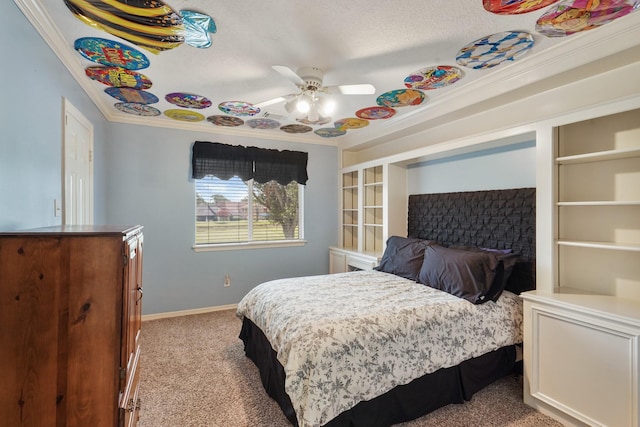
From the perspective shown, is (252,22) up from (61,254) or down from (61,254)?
up

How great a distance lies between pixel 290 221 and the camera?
4742 mm

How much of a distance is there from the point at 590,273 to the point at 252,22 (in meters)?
2.91

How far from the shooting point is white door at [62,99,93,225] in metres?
2.26

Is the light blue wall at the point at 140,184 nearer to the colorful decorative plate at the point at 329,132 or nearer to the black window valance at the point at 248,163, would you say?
the black window valance at the point at 248,163

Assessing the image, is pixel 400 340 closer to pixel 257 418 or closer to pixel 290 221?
pixel 257 418

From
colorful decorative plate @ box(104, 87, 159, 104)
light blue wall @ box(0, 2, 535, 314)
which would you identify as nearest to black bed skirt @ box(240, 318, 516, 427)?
light blue wall @ box(0, 2, 535, 314)

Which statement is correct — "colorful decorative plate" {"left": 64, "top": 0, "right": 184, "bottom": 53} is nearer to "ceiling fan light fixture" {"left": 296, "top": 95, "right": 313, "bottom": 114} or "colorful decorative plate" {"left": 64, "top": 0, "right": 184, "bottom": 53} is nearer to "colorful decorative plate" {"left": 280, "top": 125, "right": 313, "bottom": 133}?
"ceiling fan light fixture" {"left": 296, "top": 95, "right": 313, "bottom": 114}

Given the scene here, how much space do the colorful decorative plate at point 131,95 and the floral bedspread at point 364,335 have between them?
2.21 meters

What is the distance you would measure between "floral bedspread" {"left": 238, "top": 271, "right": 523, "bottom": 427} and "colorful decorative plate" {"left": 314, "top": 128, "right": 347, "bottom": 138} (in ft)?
7.83

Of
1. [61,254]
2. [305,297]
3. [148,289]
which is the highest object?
[61,254]

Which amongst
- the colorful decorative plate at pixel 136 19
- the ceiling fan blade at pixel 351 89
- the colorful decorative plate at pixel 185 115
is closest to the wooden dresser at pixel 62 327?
the colorful decorative plate at pixel 136 19

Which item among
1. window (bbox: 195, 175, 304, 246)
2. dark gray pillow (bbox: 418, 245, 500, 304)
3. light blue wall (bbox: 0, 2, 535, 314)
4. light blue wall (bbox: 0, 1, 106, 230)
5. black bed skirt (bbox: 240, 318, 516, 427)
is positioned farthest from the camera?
window (bbox: 195, 175, 304, 246)

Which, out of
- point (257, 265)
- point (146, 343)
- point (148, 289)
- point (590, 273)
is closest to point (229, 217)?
point (257, 265)

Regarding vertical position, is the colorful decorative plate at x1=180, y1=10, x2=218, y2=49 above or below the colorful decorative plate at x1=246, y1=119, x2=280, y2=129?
below
